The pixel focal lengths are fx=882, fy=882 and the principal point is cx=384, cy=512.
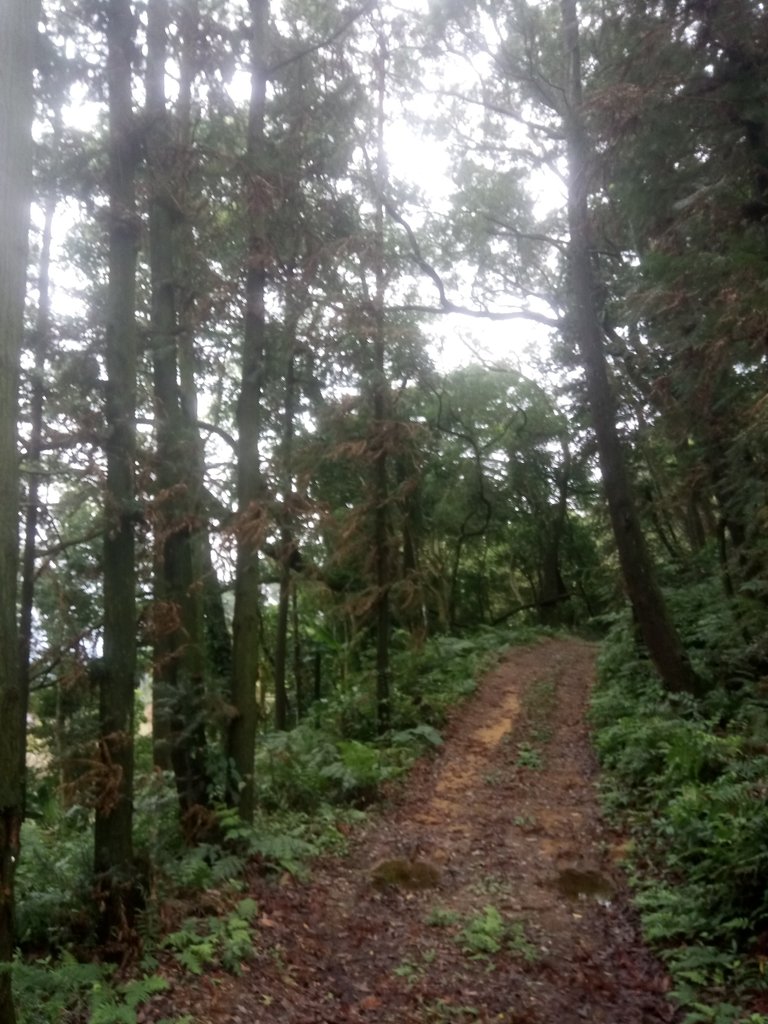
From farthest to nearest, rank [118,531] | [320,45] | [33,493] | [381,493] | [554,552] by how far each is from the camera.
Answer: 1. [554,552]
2. [381,493]
3. [320,45]
4. [33,493]
5. [118,531]

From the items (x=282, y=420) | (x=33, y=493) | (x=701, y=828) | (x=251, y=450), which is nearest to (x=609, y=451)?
(x=282, y=420)

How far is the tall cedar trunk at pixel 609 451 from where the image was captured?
12.5 m

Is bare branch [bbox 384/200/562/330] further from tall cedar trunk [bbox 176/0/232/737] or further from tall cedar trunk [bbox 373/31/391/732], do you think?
tall cedar trunk [bbox 176/0/232/737]

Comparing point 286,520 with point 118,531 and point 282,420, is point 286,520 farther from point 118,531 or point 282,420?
point 282,420

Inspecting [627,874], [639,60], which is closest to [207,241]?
[639,60]

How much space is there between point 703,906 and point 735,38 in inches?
319

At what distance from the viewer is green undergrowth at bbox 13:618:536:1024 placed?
18.3 feet

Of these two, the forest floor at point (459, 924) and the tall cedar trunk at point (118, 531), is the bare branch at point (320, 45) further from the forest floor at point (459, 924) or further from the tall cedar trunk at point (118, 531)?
the forest floor at point (459, 924)

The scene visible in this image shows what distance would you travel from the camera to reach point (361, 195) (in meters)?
12.8

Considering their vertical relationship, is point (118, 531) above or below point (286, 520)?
below

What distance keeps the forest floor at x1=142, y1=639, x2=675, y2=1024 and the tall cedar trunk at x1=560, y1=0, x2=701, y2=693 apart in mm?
2156

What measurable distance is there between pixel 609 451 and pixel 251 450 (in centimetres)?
645

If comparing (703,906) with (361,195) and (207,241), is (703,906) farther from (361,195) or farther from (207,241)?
(361,195)

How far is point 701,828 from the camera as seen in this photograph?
7359 mm
